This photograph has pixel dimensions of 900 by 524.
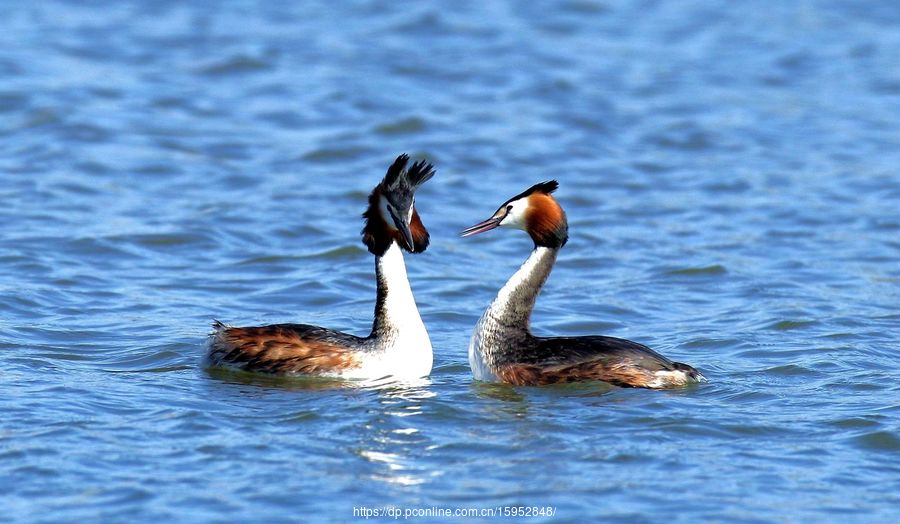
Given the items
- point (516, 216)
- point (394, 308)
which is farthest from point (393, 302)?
point (516, 216)

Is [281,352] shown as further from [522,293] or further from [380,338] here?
[522,293]

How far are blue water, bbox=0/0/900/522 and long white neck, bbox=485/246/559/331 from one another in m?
0.56

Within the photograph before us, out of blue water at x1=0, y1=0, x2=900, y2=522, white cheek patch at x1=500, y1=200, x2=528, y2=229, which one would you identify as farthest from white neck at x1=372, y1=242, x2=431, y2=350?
white cheek patch at x1=500, y1=200, x2=528, y2=229

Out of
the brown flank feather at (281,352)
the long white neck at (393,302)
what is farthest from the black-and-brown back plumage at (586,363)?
the brown flank feather at (281,352)

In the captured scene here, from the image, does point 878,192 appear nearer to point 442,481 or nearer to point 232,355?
point 232,355

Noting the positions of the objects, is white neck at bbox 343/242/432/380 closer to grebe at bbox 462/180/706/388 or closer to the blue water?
the blue water

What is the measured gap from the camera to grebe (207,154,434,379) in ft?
32.3

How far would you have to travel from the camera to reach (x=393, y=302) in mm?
10094

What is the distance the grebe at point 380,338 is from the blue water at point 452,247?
0.22 m

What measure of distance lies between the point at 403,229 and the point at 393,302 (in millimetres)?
520

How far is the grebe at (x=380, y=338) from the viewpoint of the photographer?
9859 mm

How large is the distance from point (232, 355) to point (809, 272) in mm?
6209

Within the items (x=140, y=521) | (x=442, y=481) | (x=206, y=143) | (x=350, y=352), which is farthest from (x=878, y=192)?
(x=140, y=521)

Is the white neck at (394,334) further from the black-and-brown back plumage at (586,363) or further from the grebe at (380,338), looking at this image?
the black-and-brown back plumage at (586,363)
